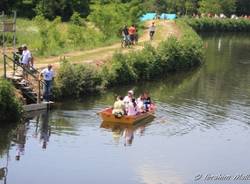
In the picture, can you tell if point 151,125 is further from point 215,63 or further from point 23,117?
point 215,63

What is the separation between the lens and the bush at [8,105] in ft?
103

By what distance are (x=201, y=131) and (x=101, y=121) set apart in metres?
5.48

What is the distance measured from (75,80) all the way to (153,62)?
36.9 feet

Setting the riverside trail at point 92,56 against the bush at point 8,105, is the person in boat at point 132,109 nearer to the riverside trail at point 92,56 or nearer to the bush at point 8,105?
the bush at point 8,105

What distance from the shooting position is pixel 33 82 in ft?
124

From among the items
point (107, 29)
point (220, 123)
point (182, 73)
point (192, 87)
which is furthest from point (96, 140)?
point (107, 29)

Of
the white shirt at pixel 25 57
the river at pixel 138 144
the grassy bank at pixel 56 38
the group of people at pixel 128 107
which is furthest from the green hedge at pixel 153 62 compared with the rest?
the group of people at pixel 128 107

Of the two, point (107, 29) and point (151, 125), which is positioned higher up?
point (107, 29)

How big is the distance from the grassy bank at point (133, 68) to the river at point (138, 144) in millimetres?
1060

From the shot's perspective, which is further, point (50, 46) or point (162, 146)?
point (50, 46)

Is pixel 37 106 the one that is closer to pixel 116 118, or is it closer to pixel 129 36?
pixel 116 118

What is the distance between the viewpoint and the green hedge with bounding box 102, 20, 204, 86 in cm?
4481

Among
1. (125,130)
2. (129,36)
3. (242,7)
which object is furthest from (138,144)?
(242,7)

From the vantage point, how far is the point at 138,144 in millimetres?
30234
